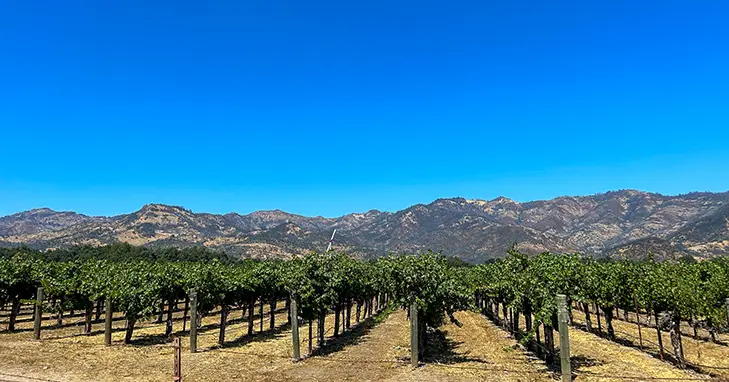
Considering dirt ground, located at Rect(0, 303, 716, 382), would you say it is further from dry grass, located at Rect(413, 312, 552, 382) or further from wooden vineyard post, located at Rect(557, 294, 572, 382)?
wooden vineyard post, located at Rect(557, 294, 572, 382)

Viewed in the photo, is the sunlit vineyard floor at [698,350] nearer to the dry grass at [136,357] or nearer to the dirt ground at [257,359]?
the dirt ground at [257,359]

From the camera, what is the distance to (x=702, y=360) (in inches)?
822

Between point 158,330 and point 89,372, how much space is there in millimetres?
13295

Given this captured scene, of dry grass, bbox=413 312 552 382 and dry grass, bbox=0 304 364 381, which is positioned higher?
dry grass, bbox=0 304 364 381

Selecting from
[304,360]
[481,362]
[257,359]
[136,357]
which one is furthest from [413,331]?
[136,357]

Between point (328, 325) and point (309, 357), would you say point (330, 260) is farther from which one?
point (328, 325)

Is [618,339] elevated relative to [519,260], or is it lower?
lower

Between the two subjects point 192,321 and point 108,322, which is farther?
point 108,322

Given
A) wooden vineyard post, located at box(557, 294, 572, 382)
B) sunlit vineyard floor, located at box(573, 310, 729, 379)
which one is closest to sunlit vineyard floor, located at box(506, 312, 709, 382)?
sunlit vineyard floor, located at box(573, 310, 729, 379)

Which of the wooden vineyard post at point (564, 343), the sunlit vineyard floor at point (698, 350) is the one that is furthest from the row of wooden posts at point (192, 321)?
the sunlit vineyard floor at point (698, 350)

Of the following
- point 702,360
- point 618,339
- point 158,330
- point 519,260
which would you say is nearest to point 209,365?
point 158,330

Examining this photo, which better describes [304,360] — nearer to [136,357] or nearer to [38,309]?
[136,357]

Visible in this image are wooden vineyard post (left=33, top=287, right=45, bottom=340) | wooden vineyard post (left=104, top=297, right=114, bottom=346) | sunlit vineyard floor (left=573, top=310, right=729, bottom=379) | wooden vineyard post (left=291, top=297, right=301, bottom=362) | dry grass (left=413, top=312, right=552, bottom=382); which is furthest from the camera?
wooden vineyard post (left=33, top=287, right=45, bottom=340)

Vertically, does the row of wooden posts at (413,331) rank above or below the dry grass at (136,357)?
above
